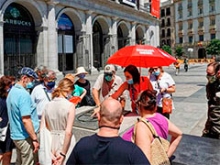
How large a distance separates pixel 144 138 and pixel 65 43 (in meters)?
25.5

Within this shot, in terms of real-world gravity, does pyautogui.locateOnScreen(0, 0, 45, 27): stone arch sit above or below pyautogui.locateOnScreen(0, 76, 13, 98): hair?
above

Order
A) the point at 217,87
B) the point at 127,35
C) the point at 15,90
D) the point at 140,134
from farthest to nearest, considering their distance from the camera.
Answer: the point at 127,35
the point at 217,87
the point at 15,90
the point at 140,134

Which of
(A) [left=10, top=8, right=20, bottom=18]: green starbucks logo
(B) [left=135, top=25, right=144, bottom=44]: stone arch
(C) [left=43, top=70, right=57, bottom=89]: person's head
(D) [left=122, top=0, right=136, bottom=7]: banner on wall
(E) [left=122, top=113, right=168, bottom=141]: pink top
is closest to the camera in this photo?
(E) [left=122, top=113, right=168, bottom=141]: pink top

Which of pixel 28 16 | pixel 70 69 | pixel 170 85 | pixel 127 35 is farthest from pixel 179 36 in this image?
pixel 170 85

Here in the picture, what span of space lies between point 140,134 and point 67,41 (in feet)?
84.1

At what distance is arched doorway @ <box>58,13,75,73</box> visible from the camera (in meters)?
26.0

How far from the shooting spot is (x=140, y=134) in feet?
7.49

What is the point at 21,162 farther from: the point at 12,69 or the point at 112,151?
the point at 12,69

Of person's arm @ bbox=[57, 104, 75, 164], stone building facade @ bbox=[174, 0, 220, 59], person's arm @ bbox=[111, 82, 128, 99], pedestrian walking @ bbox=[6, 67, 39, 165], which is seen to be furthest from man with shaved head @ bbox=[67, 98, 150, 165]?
stone building facade @ bbox=[174, 0, 220, 59]

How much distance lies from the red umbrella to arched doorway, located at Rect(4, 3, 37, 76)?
699 inches

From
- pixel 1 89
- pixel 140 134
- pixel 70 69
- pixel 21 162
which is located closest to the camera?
pixel 140 134

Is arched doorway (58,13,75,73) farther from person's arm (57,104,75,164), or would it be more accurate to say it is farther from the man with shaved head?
the man with shaved head

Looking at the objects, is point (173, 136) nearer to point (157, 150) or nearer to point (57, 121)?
point (157, 150)

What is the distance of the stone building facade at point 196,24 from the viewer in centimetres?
7062
